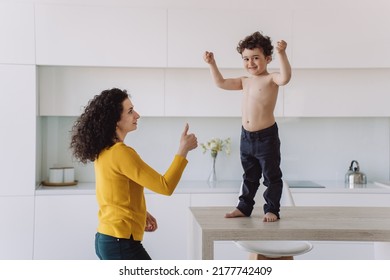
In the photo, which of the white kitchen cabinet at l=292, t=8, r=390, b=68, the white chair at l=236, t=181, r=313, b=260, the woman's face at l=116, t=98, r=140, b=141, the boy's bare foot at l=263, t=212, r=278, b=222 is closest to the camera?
the boy's bare foot at l=263, t=212, r=278, b=222

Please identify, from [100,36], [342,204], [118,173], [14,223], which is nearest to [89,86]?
[100,36]

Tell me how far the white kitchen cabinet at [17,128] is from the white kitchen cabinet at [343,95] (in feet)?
4.44

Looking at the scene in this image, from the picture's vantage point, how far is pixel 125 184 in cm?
195

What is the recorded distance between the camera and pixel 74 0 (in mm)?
3373

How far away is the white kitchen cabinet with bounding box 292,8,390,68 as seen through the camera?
343cm

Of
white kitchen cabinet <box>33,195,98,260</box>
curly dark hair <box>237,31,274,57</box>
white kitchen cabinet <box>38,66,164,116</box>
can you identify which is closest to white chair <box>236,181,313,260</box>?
curly dark hair <box>237,31,274,57</box>

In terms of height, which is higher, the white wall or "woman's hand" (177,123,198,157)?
"woman's hand" (177,123,198,157)

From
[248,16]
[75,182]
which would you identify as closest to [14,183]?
[75,182]

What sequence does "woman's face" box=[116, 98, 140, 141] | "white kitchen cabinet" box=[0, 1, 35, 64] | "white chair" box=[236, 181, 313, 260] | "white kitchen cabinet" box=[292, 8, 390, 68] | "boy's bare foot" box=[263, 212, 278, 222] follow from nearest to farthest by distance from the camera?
"boy's bare foot" box=[263, 212, 278, 222]
"woman's face" box=[116, 98, 140, 141]
"white chair" box=[236, 181, 313, 260]
"white kitchen cabinet" box=[0, 1, 35, 64]
"white kitchen cabinet" box=[292, 8, 390, 68]

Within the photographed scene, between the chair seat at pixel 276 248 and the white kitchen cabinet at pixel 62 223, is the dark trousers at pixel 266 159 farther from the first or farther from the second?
the white kitchen cabinet at pixel 62 223

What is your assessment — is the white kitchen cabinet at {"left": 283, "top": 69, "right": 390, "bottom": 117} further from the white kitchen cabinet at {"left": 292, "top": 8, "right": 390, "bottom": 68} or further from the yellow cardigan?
the yellow cardigan

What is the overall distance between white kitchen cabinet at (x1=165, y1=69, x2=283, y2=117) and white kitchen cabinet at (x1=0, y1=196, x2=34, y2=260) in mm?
884

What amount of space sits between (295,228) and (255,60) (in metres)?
0.51
